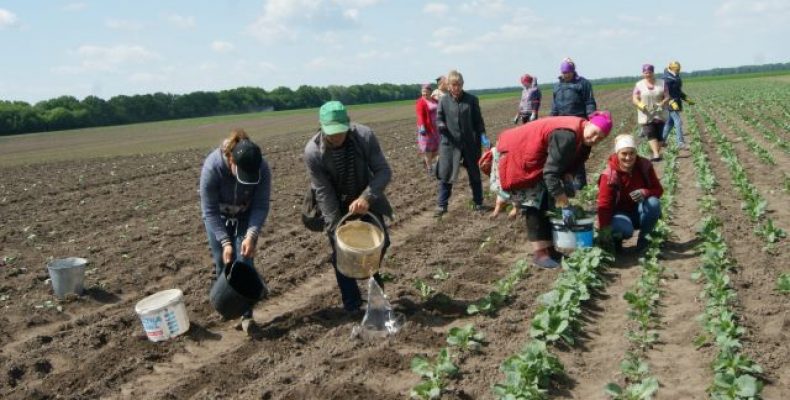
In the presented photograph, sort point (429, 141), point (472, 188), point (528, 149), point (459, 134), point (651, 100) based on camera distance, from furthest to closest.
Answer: point (651, 100) → point (429, 141) → point (472, 188) → point (459, 134) → point (528, 149)

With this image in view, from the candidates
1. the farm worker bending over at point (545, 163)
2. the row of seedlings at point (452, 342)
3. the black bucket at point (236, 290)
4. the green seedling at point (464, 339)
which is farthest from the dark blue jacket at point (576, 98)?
the black bucket at point (236, 290)

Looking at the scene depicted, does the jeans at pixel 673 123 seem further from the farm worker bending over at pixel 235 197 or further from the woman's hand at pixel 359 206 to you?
the farm worker bending over at pixel 235 197

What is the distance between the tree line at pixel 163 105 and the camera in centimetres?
5691

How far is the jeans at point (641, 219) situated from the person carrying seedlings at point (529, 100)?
534cm

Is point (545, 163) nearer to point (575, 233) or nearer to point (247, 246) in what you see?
point (575, 233)

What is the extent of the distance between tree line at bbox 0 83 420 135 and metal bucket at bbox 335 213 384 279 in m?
35.8

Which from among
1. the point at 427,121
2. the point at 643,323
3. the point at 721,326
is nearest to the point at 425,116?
the point at 427,121

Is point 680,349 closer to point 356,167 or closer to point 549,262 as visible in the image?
point 549,262

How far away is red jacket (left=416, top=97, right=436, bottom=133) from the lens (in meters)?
10.9

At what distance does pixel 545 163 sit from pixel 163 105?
234 ft

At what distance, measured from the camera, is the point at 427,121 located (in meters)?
11.1

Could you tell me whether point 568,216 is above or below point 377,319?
Result: above

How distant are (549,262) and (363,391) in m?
2.88

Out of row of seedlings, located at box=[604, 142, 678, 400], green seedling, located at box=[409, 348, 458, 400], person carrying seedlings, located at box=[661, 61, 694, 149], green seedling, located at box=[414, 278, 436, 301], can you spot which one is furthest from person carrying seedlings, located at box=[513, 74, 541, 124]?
green seedling, located at box=[409, 348, 458, 400]
